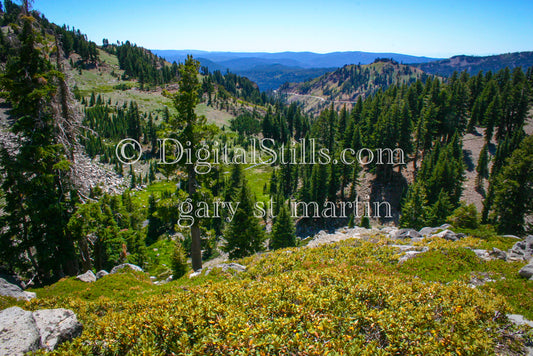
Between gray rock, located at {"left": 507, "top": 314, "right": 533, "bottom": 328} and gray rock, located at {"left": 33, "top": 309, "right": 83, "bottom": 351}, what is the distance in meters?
13.6

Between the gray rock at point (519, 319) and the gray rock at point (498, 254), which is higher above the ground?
the gray rock at point (519, 319)

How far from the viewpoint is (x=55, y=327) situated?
25.1 feet

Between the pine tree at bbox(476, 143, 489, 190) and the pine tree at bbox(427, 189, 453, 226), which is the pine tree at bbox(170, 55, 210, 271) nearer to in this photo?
the pine tree at bbox(427, 189, 453, 226)

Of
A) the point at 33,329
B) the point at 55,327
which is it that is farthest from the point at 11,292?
the point at 33,329

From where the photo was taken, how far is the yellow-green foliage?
662 cm

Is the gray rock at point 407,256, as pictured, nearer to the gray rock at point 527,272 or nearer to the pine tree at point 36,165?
the gray rock at point 527,272

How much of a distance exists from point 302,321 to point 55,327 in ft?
23.5

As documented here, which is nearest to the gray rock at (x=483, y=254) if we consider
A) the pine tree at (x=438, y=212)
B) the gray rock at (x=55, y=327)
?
the gray rock at (x=55, y=327)

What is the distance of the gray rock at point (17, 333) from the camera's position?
251 inches

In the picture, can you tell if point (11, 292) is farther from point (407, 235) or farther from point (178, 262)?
point (407, 235)

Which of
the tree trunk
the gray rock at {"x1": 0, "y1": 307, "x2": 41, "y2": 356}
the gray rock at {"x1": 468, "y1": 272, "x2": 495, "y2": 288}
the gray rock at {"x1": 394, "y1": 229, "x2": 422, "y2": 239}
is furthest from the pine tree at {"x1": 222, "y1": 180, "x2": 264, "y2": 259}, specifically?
the gray rock at {"x1": 0, "y1": 307, "x2": 41, "y2": 356}

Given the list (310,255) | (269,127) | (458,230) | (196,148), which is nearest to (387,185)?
(458,230)

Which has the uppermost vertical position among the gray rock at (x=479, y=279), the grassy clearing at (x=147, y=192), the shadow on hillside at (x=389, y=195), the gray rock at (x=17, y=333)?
the gray rock at (x=17, y=333)

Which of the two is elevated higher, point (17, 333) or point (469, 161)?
point (17, 333)
